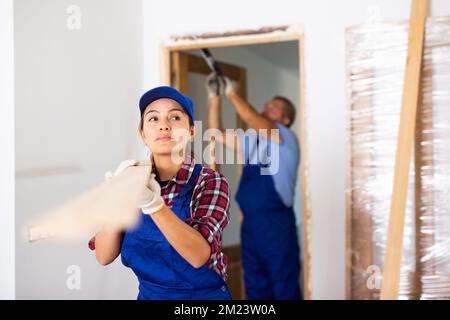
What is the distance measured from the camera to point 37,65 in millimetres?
1804

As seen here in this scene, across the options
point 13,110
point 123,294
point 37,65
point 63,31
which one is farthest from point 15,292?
point 63,31

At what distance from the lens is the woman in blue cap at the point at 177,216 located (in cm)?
107

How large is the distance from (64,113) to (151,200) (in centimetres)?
94

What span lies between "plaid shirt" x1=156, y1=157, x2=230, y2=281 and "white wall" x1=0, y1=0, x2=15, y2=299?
0.90 m

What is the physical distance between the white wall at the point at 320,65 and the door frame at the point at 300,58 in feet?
0.08

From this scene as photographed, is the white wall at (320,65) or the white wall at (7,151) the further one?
the white wall at (320,65)

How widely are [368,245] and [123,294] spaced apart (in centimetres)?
114

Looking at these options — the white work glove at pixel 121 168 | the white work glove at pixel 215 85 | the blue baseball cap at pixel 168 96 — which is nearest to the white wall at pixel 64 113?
the white work glove at pixel 215 85

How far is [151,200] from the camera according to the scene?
918 millimetres

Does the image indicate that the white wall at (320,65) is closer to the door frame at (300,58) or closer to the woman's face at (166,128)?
the door frame at (300,58)

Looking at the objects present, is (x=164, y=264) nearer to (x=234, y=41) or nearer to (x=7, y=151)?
(x=7, y=151)

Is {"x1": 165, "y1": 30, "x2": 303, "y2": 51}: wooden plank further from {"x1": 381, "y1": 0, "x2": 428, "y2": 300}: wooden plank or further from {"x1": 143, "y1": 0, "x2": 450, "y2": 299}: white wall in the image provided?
{"x1": 381, "y1": 0, "x2": 428, "y2": 300}: wooden plank

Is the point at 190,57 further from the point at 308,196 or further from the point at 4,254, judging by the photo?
the point at 4,254

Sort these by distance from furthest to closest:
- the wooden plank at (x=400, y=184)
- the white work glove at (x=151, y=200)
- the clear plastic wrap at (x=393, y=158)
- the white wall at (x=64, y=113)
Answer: the clear plastic wrap at (x=393, y=158) → the wooden plank at (x=400, y=184) → the white wall at (x=64, y=113) → the white work glove at (x=151, y=200)
